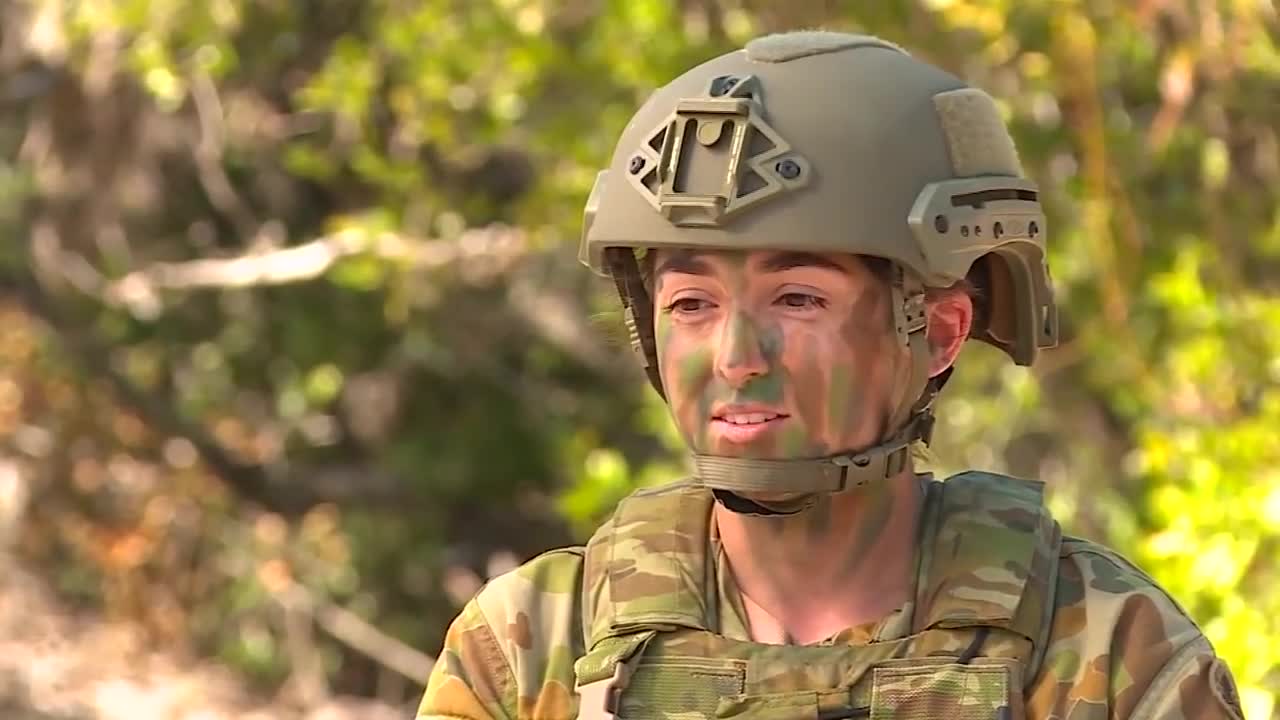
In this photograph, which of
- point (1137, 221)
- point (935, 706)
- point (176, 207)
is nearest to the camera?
point (935, 706)

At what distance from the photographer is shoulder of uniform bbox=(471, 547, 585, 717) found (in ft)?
7.56

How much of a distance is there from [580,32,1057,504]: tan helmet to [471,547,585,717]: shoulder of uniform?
0.25m

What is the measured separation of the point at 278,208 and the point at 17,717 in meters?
2.02

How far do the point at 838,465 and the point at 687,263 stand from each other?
272mm

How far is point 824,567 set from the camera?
2.33 meters

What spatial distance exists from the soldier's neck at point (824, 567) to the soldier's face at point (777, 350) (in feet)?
0.43

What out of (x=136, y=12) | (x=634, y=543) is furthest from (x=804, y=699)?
(x=136, y=12)

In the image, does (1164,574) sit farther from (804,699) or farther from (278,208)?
(278,208)

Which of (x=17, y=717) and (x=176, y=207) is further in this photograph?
(x=176, y=207)

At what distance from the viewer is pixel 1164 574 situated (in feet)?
14.4

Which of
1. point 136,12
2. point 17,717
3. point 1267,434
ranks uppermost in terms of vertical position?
point 136,12

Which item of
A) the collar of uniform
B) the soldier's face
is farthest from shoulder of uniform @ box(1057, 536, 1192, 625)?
the soldier's face

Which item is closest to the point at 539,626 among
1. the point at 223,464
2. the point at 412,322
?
the point at 412,322

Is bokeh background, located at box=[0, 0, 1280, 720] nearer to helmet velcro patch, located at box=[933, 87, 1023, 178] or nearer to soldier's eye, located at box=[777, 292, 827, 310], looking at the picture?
soldier's eye, located at box=[777, 292, 827, 310]
